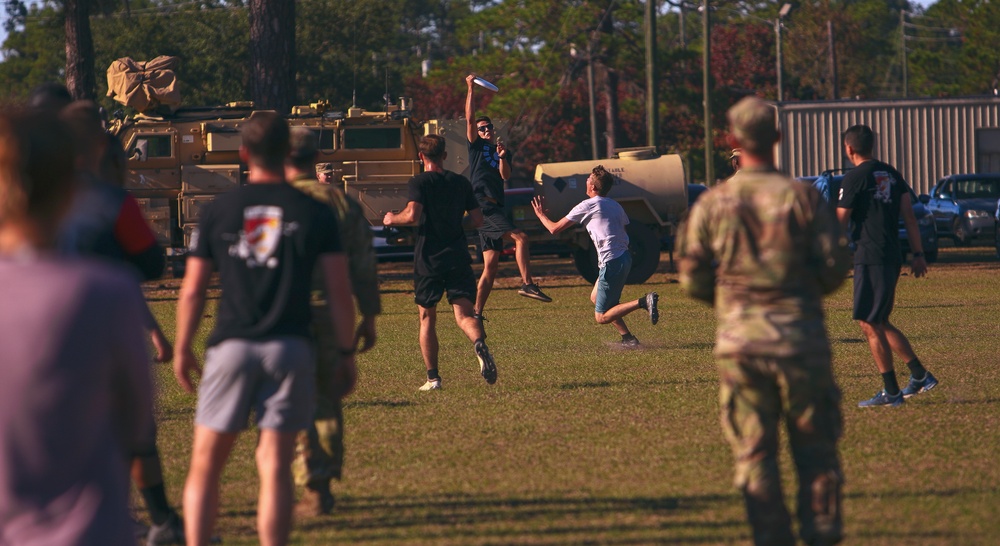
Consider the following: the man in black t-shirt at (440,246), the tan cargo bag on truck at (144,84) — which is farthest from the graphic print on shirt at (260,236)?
the tan cargo bag on truck at (144,84)

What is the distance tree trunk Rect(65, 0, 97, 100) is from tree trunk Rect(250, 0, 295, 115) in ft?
15.8

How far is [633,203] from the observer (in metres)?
21.7

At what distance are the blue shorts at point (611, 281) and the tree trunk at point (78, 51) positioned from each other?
1781 centimetres

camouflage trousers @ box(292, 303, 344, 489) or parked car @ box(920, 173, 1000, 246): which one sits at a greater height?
camouflage trousers @ box(292, 303, 344, 489)

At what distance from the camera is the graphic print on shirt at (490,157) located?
14.7 meters

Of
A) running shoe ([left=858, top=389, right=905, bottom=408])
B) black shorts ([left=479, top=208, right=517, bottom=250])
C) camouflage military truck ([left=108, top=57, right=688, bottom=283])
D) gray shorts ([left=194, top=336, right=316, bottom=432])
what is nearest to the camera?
gray shorts ([left=194, top=336, right=316, bottom=432])

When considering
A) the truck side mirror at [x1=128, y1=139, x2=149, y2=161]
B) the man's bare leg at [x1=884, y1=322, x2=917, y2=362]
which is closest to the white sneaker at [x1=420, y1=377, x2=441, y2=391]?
the man's bare leg at [x1=884, y1=322, x2=917, y2=362]

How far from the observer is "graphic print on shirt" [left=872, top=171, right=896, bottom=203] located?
917 centimetres

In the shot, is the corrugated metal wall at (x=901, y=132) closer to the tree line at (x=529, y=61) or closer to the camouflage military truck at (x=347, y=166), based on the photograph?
the tree line at (x=529, y=61)

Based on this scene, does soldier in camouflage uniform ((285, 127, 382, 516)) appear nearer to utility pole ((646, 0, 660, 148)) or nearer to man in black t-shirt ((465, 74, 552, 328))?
man in black t-shirt ((465, 74, 552, 328))

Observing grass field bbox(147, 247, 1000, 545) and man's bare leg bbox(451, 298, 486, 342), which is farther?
man's bare leg bbox(451, 298, 486, 342)

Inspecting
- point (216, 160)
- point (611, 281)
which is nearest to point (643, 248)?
point (216, 160)

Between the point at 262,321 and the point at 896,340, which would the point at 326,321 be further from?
the point at 896,340

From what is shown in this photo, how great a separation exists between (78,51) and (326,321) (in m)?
23.4
